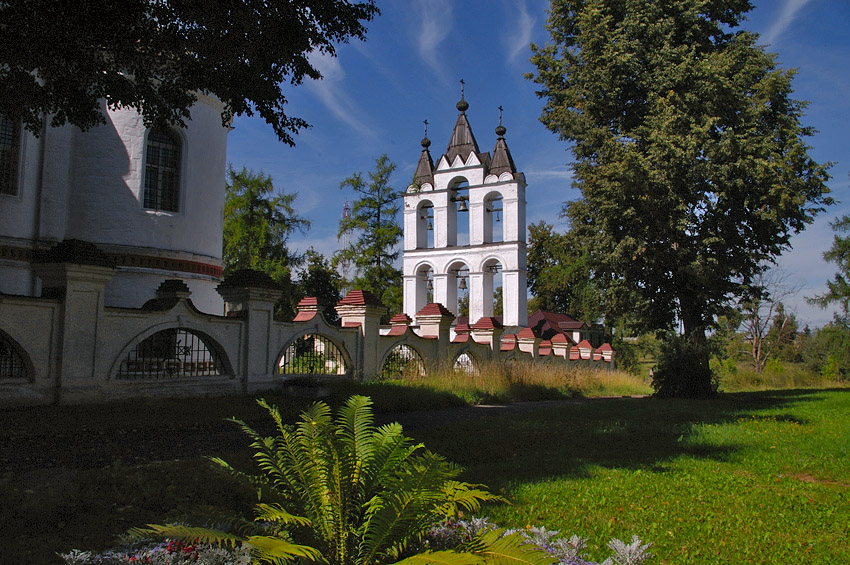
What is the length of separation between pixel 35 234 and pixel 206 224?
4415mm

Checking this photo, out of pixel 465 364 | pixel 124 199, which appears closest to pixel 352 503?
pixel 465 364

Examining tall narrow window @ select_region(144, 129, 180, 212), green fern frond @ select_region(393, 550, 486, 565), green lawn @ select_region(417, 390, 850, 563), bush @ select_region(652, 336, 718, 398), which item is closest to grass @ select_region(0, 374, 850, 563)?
green lawn @ select_region(417, 390, 850, 563)

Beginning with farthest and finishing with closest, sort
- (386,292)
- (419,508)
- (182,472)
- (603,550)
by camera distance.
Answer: (386,292) < (182,472) < (603,550) < (419,508)

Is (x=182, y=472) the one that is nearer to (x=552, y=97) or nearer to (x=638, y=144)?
(x=638, y=144)

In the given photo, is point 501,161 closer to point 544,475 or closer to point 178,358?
point 178,358

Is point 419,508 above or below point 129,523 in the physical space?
above

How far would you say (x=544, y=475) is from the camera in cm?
594

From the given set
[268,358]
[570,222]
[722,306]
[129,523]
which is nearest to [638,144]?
[570,222]

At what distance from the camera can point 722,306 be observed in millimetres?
18125

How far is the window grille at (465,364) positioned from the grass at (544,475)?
4849 mm

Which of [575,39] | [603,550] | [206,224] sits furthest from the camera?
[575,39]

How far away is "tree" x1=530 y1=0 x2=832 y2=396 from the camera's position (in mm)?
16172

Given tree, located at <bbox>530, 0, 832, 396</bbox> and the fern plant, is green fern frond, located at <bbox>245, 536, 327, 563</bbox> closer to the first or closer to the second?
the fern plant

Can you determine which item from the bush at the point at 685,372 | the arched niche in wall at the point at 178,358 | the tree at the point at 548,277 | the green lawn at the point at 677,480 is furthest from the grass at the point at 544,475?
the tree at the point at 548,277
